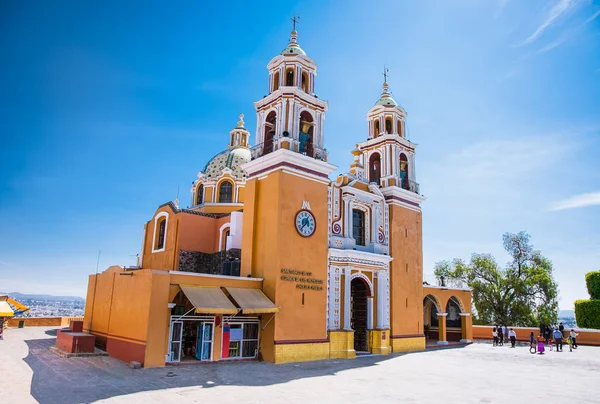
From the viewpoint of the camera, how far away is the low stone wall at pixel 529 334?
25797 millimetres

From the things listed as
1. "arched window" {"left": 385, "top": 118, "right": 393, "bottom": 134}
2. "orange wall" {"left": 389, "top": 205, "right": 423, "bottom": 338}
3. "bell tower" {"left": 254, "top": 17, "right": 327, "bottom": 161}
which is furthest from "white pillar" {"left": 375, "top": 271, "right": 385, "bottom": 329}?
"arched window" {"left": 385, "top": 118, "right": 393, "bottom": 134}

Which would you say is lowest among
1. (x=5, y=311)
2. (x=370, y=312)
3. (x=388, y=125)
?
(x=5, y=311)

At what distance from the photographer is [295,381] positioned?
11781 millimetres

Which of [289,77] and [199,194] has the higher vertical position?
[289,77]

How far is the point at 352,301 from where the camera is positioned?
20641 mm

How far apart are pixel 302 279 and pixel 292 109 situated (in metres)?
7.24

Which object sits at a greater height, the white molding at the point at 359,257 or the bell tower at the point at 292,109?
the bell tower at the point at 292,109

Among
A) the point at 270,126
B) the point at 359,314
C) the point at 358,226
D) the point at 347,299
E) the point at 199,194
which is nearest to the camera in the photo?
the point at 347,299

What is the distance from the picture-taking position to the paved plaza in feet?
31.3

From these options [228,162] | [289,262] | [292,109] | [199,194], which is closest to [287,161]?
[292,109]

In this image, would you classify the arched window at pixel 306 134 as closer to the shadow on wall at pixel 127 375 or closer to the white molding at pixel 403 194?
the white molding at pixel 403 194

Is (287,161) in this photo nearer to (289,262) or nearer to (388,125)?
(289,262)

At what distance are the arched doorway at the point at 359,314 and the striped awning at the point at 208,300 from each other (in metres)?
7.66

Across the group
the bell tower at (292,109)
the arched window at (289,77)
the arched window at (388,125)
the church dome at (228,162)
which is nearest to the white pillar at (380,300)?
the bell tower at (292,109)
